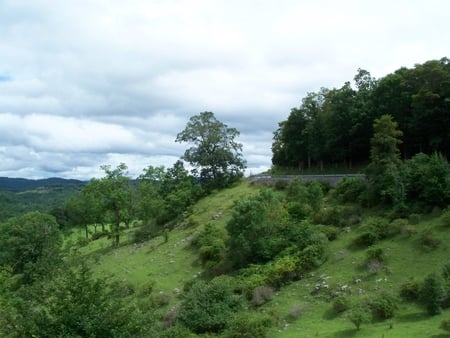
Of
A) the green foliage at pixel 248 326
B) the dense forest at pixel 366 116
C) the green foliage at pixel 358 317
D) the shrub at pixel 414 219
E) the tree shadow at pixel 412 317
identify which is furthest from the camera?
the dense forest at pixel 366 116

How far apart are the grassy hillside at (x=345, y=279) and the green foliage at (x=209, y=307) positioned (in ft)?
7.73

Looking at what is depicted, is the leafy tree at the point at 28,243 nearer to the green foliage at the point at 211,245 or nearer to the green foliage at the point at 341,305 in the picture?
the green foliage at the point at 211,245

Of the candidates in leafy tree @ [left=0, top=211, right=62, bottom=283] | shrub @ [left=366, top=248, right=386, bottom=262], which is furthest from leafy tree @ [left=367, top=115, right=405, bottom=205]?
leafy tree @ [left=0, top=211, right=62, bottom=283]

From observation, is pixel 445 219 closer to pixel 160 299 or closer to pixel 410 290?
pixel 410 290

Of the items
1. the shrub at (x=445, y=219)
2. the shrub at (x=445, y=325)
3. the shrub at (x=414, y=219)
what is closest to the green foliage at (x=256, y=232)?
the shrub at (x=414, y=219)

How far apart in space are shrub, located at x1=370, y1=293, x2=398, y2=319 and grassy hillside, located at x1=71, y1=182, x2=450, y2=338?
362 millimetres

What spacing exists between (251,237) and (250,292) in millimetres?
6630

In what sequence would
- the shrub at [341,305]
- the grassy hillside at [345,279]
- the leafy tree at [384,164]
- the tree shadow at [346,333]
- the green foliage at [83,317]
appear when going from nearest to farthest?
the green foliage at [83,317], the tree shadow at [346,333], the grassy hillside at [345,279], the shrub at [341,305], the leafy tree at [384,164]

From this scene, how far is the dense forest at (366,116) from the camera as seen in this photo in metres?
45.5

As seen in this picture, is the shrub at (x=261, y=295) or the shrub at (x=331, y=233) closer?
the shrub at (x=261, y=295)

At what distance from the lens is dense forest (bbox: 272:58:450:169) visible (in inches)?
1793

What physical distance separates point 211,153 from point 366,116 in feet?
75.6

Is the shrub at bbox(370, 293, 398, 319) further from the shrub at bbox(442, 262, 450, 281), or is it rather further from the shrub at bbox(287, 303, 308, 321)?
the shrub at bbox(287, 303, 308, 321)

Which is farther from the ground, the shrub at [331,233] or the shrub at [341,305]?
the shrub at [331,233]
